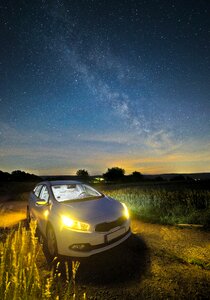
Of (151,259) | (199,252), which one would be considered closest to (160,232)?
(199,252)

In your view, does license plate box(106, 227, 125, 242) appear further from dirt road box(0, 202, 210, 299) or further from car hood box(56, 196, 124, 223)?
dirt road box(0, 202, 210, 299)

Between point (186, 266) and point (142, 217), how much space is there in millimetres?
4396

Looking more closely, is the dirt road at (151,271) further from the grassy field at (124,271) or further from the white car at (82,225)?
the white car at (82,225)

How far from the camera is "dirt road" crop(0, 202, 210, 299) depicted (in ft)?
11.0

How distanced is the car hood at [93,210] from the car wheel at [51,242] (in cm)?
55

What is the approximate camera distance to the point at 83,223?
4.41 metres

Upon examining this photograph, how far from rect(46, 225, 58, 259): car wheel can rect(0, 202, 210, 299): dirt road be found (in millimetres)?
661

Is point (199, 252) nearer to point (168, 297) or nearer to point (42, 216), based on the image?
point (168, 297)

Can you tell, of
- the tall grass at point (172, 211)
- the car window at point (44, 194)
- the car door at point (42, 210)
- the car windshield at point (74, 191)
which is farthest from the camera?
the tall grass at point (172, 211)

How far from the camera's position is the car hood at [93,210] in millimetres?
4562

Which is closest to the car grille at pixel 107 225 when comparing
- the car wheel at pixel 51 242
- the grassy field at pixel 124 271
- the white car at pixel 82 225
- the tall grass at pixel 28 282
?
the white car at pixel 82 225

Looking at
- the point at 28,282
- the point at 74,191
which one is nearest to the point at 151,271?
the point at 28,282

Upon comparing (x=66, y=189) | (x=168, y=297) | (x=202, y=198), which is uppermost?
(x=66, y=189)

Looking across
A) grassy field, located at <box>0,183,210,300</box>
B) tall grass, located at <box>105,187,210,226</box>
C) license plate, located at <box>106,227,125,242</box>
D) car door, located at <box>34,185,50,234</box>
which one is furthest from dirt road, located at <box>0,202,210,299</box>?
tall grass, located at <box>105,187,210,226</box>
